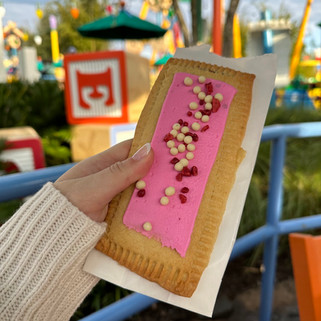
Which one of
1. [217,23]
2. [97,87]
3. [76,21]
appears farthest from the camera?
[76,21]

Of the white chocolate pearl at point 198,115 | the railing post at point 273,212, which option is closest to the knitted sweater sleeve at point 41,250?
the white chocolate pearl at point 198,115

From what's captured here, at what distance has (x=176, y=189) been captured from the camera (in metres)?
0.58

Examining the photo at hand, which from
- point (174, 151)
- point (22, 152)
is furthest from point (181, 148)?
point (22, 152)

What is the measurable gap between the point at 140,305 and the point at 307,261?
1.63 ft

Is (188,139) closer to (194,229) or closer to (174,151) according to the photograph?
(174,151)

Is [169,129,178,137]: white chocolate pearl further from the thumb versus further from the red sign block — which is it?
the red sign block

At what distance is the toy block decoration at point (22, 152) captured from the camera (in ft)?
7.86

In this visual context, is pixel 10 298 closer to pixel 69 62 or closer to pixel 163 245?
pixel 163 245

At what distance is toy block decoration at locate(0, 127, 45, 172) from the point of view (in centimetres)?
240

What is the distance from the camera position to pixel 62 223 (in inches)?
22.0

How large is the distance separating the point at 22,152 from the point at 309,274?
2146 mm

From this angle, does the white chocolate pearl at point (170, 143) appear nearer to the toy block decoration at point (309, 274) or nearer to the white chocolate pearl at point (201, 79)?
the white chocolate pearl at point (201, 79)

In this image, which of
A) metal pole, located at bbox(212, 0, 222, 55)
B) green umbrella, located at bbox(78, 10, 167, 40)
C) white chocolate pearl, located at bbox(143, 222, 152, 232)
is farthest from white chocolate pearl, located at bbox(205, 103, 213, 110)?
green umbrella, located at bbox(78, 10, 167, 40)

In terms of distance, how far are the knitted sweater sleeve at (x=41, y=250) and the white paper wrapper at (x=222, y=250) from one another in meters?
0.05
